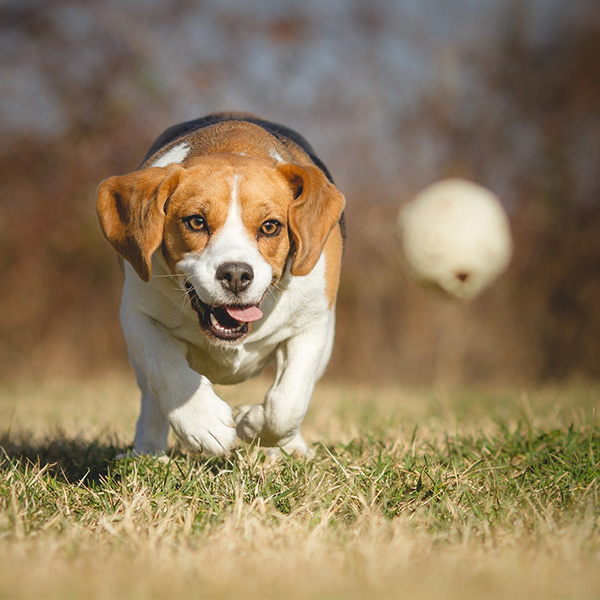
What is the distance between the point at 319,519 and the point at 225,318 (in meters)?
0.97

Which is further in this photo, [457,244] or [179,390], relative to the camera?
[457,244]

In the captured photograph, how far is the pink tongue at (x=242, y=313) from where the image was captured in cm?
329

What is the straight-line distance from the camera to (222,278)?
10.4ft

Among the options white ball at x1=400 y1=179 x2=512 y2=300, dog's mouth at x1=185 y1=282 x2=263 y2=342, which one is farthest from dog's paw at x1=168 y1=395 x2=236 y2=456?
white ball at x1=400 y1=179 x2=512 y2=300

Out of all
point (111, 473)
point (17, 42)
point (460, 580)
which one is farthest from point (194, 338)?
point (17, 42)

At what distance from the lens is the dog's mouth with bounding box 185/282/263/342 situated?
10.8 feet

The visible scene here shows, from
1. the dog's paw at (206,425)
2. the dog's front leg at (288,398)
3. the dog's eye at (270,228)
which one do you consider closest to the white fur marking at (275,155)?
the dog's eye at (270,228)

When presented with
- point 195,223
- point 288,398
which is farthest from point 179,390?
point 195,223

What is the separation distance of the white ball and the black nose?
7.20ft

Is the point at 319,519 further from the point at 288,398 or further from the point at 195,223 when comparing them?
the point at 195,223

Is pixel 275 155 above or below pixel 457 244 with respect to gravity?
above

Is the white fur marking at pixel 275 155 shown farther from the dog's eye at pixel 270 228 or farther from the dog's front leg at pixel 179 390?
the dog's front leg at pixel 179 390

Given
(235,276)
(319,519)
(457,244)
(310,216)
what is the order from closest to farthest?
1. (319,519)
2. (235,276)
3. (310,216)
4. (457,244)

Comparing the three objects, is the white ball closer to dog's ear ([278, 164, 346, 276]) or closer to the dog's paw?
dog's ear ([278, 164, 346, 276])
